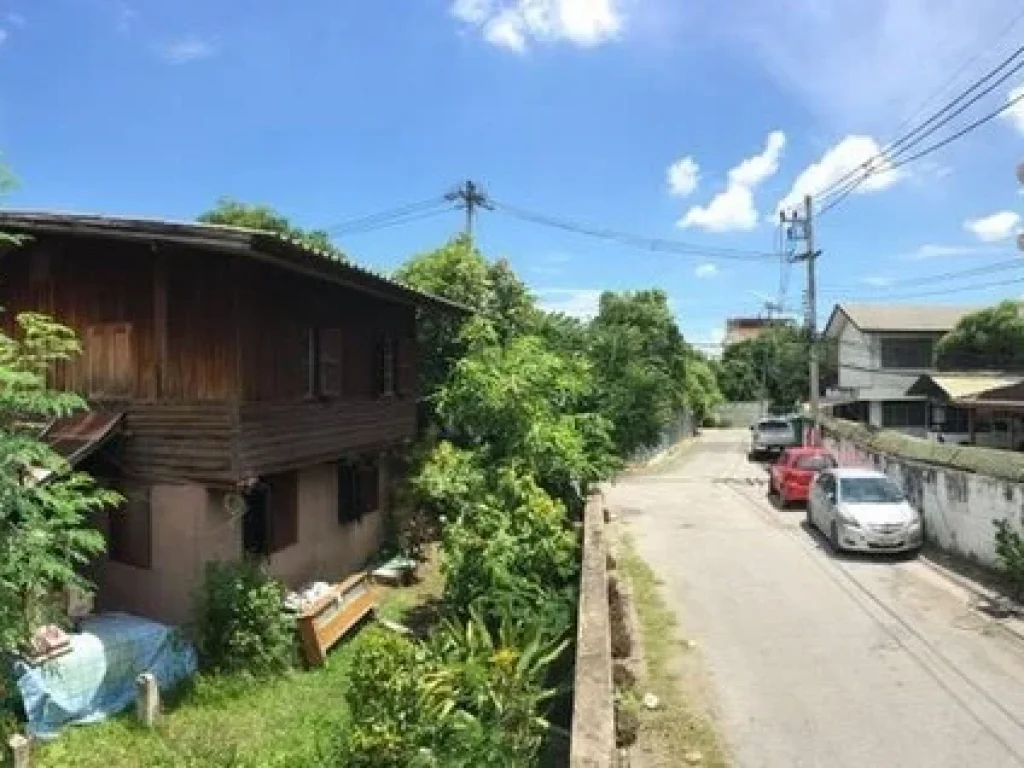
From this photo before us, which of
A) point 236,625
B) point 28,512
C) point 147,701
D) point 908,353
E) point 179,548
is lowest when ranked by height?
point 147,701

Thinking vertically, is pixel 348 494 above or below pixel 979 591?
above

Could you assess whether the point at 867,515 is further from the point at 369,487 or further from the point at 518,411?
the point at 369,487

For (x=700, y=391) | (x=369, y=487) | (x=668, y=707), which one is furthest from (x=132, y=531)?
(x=700, y=391)

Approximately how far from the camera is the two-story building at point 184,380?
1404 centimetres

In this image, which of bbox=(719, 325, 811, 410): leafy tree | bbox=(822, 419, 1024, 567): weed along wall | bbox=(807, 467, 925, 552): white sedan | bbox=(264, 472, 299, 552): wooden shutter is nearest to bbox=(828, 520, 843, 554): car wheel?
bbox=(807, 467, 925, 552): white sedan

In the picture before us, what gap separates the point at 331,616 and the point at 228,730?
347 centimetres

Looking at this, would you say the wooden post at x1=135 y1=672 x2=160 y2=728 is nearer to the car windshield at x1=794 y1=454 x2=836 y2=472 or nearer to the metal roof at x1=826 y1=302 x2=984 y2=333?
the car windshield at x1=794 y1=454 x2=836 y2=472

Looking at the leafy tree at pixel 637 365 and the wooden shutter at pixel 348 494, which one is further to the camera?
the leafy tree at pixel 637 365

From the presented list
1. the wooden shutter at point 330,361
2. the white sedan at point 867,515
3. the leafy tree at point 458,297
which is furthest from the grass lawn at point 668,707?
the leafy tree at point 458,297

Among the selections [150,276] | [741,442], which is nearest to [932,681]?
[150,276]

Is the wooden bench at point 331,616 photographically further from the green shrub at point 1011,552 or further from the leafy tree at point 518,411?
the green shrub at point 1011,552

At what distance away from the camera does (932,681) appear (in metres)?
11.7

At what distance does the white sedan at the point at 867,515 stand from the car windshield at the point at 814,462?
616 cm

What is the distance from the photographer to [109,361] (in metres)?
15.1
